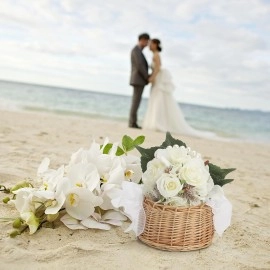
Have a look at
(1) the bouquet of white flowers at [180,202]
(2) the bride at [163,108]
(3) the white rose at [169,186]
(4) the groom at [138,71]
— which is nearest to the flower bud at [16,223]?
(1) the bouquet of white flowers at [180,202]

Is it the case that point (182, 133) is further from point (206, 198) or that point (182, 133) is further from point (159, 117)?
point (206, 198)

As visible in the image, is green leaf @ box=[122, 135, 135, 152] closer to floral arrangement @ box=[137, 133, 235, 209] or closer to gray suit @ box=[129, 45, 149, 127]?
floral arrangement @ box=[137, 133, 235, 209]

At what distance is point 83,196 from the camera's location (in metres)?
2.15

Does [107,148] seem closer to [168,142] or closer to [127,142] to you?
[127,142]

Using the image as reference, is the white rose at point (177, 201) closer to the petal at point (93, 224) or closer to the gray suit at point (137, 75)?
the petal at point (93, 224)

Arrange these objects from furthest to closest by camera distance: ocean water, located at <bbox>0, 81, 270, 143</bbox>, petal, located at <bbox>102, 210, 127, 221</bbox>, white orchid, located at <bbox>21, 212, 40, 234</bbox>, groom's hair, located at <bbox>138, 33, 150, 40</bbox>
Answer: ocean water, located at <bbox>0, 81, 270, 143</bbox>
groom's hair, located at <bbox>138, 33, 150, 40</bbox>
petal, located at <bbox>102, 210, 127, 221</bbox>
white orchid, located at <bbox>21, 212, 40, 234</bbox>

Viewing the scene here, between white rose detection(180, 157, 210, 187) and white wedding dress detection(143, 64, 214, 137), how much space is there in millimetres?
7521

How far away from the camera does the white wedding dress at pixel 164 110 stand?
31.1ft

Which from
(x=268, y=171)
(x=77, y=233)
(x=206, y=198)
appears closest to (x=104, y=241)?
(x=77, y=233)

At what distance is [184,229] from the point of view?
1987mm

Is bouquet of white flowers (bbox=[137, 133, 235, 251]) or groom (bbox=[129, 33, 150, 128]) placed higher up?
groom (bbox=[129, 33, 150, 128])

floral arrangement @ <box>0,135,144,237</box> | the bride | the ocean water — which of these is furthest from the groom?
floral arrangement @ <box>0,135,144,237</box>

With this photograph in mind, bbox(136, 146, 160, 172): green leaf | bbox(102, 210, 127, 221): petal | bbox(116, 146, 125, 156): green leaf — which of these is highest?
bbox(136, 146, 160, 172): green leaf

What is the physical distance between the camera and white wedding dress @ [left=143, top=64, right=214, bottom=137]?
9.48m
